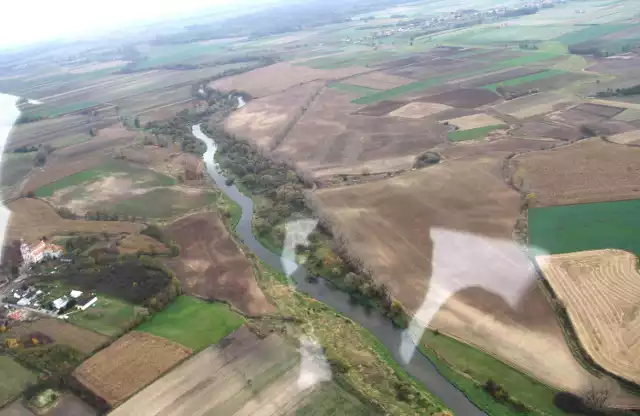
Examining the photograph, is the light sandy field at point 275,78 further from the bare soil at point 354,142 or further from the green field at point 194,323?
the green field at point 194,323

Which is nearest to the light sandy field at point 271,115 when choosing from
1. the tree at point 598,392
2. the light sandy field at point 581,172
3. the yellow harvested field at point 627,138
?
the light sandy field at point 581,172

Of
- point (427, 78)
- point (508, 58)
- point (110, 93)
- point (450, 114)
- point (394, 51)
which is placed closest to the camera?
point (450, 114)

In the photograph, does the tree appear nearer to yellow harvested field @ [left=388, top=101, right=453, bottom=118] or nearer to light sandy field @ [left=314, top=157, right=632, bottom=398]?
light sandy field @ [left=314, top=157, right=632, bottom=398]

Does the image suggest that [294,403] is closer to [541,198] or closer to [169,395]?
[169,395]

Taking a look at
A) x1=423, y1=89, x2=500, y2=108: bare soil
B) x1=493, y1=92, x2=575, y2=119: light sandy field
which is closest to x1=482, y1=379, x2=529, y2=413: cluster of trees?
x1=493, y1=92, x2=575, y2=119: light sandy field

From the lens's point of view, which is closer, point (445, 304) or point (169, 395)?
point (169, 395)

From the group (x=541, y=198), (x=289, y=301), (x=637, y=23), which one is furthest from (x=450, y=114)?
(x=637, y=23)

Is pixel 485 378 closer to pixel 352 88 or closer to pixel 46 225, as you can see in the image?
pixel 46 225
